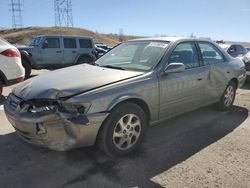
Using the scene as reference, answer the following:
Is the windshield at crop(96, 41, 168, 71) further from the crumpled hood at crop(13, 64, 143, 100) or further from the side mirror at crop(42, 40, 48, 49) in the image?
the side mirror at crop(42, 40, 48, 49)

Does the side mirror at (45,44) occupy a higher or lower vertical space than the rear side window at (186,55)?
lower

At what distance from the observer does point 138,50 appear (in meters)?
4.86

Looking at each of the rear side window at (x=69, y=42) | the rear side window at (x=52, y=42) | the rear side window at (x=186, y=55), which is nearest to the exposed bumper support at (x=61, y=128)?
the rear side window at (x=186, y=55)

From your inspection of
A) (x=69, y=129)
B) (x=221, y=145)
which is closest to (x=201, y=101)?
(x=221, y=145)

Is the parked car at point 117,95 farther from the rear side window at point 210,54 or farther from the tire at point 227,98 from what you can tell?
the tire at point 227,98

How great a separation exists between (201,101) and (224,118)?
30.7 inches

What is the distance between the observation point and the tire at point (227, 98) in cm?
595

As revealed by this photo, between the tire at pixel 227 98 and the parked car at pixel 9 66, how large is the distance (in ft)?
14.3

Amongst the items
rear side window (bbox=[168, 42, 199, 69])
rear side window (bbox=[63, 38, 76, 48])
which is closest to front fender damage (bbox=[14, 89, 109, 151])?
rear side window (bbox=[168, 42, 199, 69])

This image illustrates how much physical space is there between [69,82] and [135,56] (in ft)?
4.66

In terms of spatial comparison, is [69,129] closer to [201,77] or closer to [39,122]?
[39,122]

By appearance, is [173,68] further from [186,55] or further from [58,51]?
[58,51]

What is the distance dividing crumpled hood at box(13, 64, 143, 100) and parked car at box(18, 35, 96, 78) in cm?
819

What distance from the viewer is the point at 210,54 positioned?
5484 millimetres
